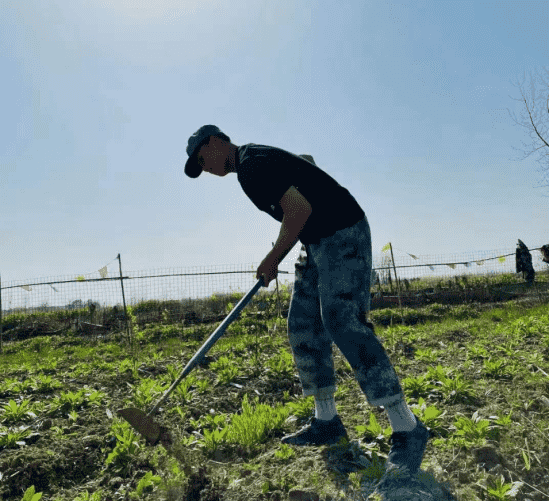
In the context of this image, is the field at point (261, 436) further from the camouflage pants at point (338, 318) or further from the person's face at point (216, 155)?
the person's face at point (216, 155)

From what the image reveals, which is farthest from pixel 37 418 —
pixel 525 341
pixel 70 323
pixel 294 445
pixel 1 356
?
pixel 70 323

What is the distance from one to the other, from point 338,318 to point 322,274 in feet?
0.93

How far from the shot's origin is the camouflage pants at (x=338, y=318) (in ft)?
6.84

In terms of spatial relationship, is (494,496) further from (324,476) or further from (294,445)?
(294,445)

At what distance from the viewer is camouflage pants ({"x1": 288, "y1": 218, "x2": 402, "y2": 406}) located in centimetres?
209

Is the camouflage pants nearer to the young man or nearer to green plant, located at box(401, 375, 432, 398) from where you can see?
the young man

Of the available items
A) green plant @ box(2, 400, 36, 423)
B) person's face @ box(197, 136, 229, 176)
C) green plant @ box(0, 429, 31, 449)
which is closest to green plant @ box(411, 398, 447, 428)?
person's face @ box(197, 136, 229, 176)

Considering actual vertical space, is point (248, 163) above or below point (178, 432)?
above

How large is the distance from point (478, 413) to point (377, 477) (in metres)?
1.20

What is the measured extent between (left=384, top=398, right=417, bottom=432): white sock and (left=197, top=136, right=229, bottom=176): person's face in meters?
1.76

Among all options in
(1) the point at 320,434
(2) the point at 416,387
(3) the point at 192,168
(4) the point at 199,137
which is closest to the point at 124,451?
(1) the point at 320,434

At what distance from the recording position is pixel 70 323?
13789mm

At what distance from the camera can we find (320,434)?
8.16 feet

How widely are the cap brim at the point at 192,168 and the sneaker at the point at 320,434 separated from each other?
1.90 metres
